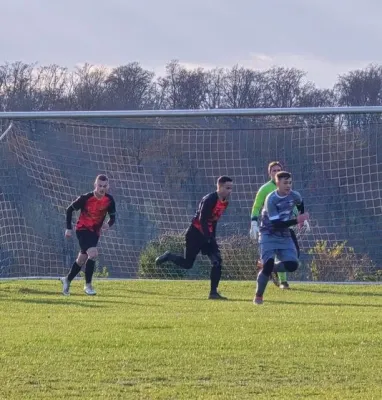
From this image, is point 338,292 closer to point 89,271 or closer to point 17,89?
point 89,271

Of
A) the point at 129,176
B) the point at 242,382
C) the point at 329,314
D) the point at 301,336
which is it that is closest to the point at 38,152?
the point at 129,176

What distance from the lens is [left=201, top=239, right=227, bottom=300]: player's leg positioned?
1488 centimetres

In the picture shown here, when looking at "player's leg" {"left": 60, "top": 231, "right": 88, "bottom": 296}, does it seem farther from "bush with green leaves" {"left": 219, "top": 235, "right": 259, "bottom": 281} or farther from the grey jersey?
"bush with green leaves" {"left": 219, "top": 235, "right": 259, "bottom": 281}

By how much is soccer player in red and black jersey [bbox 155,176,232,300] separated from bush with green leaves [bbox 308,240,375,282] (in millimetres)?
5217

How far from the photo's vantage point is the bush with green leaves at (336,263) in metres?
20.4

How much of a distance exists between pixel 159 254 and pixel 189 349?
1122cm

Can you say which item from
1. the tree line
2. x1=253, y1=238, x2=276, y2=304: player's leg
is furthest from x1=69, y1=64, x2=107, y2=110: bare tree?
x1=253, y1=238, x2=276, y2=304: player's leg

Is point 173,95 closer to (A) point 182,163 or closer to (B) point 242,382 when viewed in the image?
(A) point 182,163

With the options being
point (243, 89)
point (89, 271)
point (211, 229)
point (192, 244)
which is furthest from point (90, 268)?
point (243, 89)

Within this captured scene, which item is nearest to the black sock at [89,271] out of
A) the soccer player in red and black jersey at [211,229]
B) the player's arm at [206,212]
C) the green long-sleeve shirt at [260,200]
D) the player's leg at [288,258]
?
the soccer player in red and black jersey at [211,229]

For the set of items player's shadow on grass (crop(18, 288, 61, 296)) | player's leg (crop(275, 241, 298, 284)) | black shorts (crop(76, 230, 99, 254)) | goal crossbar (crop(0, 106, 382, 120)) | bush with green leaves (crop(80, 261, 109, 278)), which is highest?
goal crossbar (crop(0, 106, 382, 120))

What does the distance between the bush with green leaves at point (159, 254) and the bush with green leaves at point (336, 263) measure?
2317 millimetres

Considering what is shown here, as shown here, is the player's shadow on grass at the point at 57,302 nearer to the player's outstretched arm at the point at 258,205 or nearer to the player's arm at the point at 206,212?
the player's arm at the point at 206,212

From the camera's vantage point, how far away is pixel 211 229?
49.5 ft
